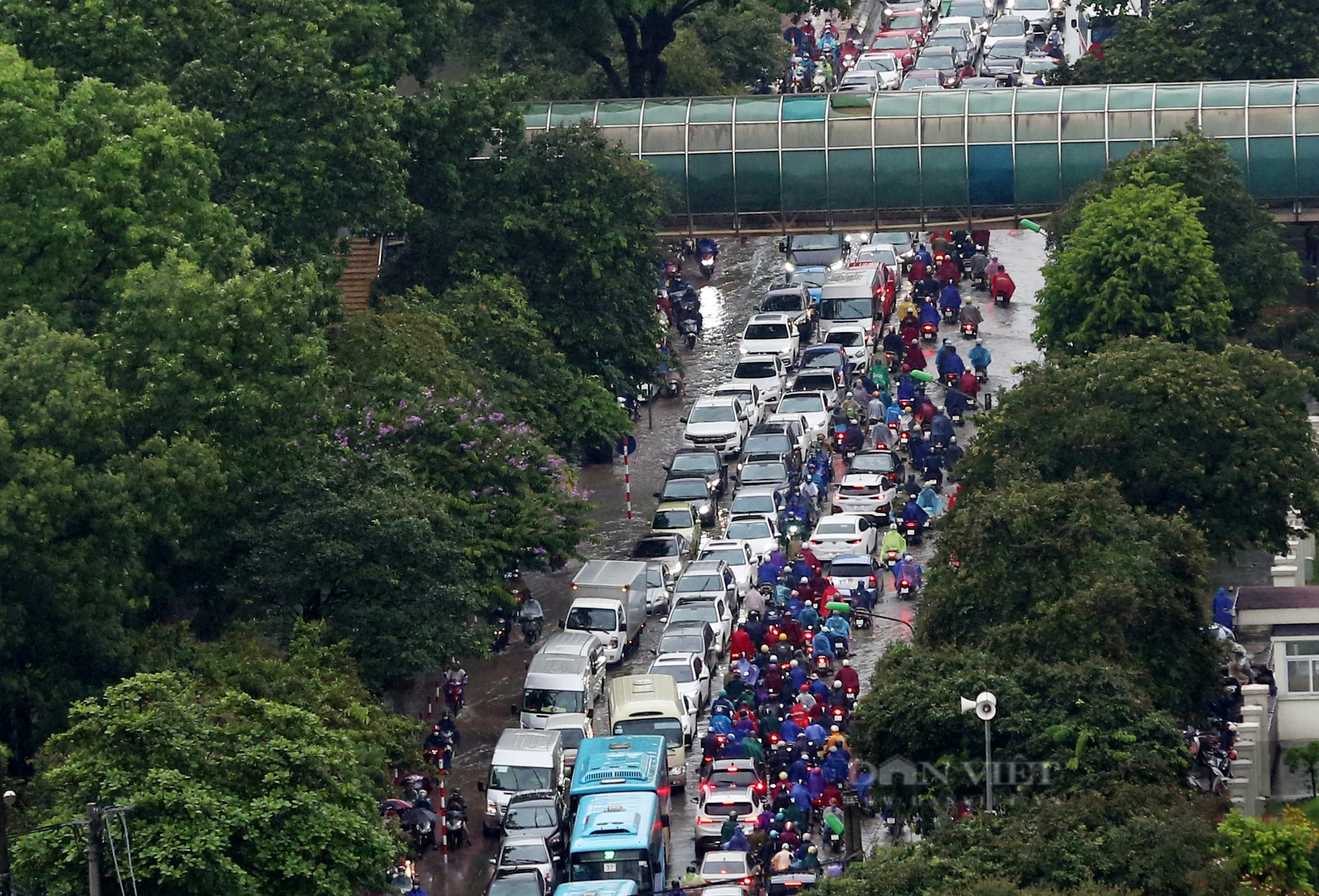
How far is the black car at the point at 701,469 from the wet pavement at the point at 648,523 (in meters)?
1.21

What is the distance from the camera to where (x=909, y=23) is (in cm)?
10406

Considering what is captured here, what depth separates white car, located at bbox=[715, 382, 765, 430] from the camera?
6831 cm

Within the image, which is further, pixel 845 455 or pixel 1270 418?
pixel 845 455

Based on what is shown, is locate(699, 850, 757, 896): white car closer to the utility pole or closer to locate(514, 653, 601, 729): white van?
locate(514, 653, 601, 729): white van

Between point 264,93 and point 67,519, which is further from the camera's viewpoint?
point 264,93

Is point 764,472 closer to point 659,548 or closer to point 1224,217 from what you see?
point 659,548

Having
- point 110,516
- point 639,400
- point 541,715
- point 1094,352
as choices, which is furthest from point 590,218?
point 110,516

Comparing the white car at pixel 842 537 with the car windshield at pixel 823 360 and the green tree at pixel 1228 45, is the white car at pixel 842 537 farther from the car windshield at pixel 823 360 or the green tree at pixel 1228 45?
the green tree at pixel 1228 45

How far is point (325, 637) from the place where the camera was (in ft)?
160

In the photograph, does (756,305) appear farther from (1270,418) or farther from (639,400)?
(1270,418)

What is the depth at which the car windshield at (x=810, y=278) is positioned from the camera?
7806 centimetres

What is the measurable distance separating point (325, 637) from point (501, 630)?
722 centimetres

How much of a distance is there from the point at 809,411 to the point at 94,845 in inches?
1271

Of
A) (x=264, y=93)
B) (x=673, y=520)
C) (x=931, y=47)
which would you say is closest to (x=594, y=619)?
(x=673, y=520)
